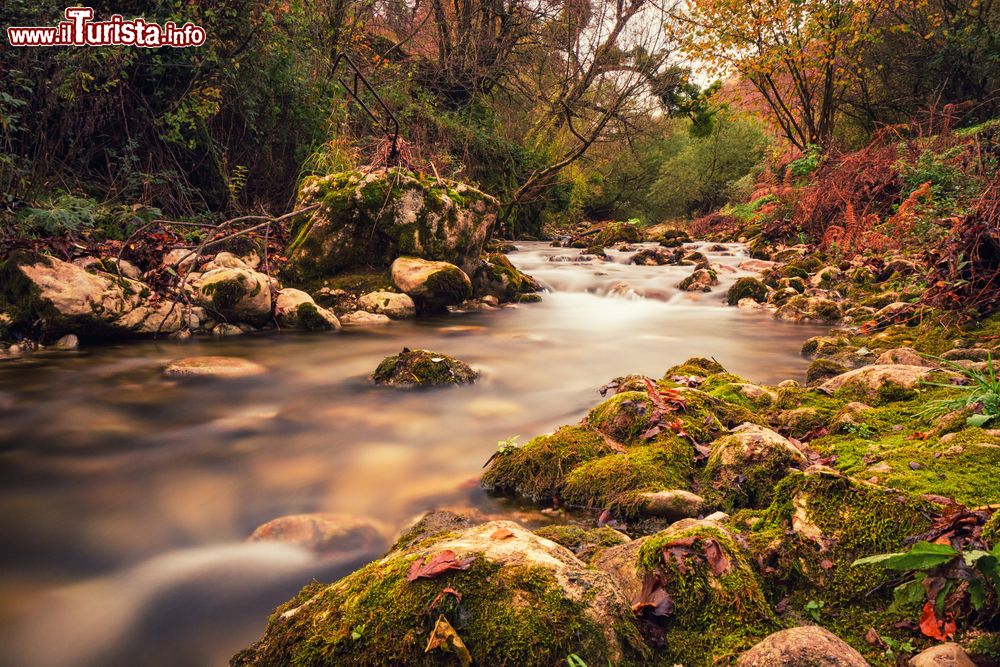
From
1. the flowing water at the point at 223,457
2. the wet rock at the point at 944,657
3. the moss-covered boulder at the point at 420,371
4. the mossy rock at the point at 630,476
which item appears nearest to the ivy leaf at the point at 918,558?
the wet rock at the point at 944,657

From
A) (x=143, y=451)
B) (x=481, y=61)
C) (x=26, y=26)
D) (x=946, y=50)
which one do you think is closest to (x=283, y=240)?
(x=26, y=26)

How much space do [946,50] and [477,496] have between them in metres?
18.2

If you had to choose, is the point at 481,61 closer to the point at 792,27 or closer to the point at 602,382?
the point at 792,27

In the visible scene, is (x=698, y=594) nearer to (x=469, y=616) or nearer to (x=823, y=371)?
(x=469, y=616)

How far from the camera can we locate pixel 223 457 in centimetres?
377

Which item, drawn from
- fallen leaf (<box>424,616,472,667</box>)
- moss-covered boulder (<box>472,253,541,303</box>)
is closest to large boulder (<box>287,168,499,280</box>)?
moss-covered boulder (<box>472,253,541,303</box>)

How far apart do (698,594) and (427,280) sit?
7.29m

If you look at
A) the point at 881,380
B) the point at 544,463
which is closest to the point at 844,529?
the point at 544,463

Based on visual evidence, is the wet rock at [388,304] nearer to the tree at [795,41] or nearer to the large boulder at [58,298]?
the large boulder at [58,298]

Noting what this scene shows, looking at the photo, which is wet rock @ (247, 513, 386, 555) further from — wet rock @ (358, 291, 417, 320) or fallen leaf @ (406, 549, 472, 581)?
wet rock @ (358, 291, 417, 320)

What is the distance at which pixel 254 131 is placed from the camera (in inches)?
423

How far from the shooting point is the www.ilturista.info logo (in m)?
7.27

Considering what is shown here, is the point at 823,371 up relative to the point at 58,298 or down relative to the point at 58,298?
down

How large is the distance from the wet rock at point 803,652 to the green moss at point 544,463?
1.57 metres
